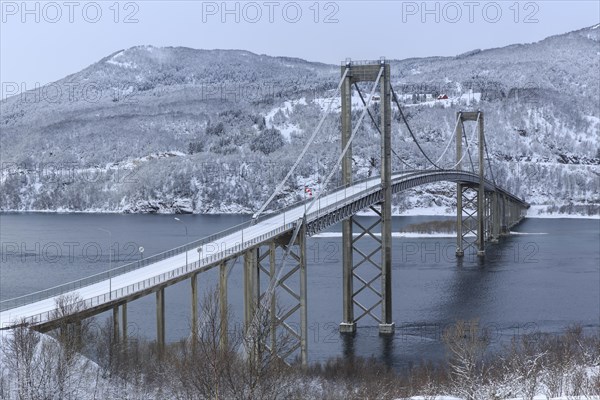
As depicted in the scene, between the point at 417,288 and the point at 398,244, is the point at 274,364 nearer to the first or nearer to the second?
the point at 417,288

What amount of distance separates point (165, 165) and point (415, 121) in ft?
166

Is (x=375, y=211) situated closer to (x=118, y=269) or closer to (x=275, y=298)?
(x=275, y=298)

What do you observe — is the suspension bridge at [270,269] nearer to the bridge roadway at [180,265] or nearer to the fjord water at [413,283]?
the bridge roadway at [180,265]

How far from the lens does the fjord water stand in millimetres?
39781

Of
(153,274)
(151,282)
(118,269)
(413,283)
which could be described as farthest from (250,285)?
(413,283)

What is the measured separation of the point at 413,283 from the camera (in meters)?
57.2

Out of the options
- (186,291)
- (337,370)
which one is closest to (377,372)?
(337,370)

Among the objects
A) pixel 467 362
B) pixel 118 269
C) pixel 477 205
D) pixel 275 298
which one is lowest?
pixel 467 362

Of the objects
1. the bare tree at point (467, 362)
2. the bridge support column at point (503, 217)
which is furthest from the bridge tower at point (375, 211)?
the bridge support column at point (503, 217)

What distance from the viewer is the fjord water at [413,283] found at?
131 ft

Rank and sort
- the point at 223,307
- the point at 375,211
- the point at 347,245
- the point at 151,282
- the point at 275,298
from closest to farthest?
1. the point at 223,307
2. the point at 151,282
3. the point at 275,298
4. the point at 347,245
5. the point at 375,211

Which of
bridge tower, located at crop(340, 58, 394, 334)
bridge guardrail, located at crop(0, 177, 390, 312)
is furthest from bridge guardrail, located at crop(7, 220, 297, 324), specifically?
bridge tower, located at crop(340, 58, 394, 334)

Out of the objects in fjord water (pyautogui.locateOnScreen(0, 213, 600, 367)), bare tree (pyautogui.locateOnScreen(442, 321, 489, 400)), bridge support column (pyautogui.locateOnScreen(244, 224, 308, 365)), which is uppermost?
bridge support column (pyautogui.locateOnScreen(244, 224, 308, 365))

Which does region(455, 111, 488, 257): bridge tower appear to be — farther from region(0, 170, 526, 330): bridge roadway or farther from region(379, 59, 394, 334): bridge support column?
region(0, 170, 526, 330): bridge roadway
